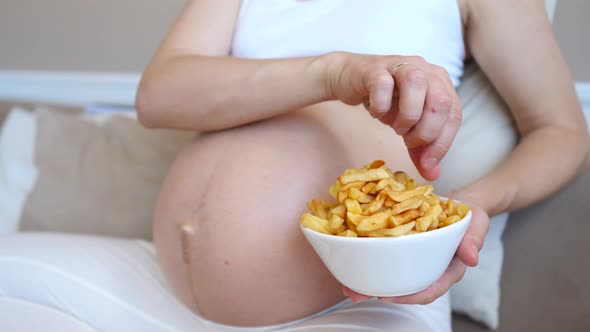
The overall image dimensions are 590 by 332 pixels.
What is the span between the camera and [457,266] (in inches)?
21.7

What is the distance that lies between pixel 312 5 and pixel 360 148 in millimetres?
237

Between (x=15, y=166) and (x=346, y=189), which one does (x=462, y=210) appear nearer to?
(x=346, y=189)

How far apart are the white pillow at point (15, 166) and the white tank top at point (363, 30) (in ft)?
2.52

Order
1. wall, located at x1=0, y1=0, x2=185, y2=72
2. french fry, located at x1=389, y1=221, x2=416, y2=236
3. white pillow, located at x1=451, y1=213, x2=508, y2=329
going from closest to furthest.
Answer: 1. french fry, located at x1=389, y1=221, x2=416, y2=236
2. white pillow, located at x1=451, y1=213, x2=508, y2=329
3. wall, located at x1=0, y1=0, x2=185, y2=72

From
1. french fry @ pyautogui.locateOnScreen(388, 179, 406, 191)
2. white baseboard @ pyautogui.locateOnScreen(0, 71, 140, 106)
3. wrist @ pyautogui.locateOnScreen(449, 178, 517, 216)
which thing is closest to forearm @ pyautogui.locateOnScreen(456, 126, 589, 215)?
wrist @ pyautogui.locateOnScreen(449, 178, 517, 216)

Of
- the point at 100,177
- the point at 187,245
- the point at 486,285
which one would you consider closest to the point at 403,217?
the point at 187,245

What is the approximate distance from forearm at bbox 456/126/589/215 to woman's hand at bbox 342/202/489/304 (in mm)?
140

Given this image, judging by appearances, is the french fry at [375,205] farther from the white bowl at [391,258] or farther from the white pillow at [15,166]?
the white pillow at [15,166]

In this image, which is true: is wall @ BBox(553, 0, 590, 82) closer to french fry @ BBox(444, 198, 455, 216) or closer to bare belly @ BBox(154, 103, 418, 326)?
bare belly @ BBox(154, 103, 418, 326)

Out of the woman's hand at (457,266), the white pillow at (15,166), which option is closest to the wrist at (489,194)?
the woman's hand at (457,266)

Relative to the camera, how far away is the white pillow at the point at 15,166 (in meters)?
1.27

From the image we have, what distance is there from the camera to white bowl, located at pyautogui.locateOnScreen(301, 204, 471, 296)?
45 centimetres

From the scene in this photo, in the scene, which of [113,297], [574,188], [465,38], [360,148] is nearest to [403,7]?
[465,38]

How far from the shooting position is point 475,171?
2.73ft
